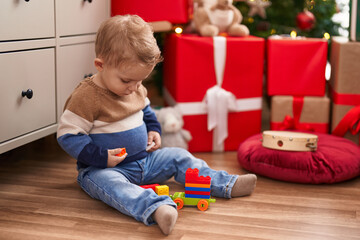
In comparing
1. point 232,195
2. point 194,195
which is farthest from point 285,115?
point 194,195

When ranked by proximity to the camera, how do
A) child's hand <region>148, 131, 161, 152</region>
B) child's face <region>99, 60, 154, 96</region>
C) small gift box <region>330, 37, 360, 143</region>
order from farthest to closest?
small gift box <region>330, 37, 360, 143</region> < child's hand <region>148, 131, 161, 152</region> < child's face <region>99, 60, 154, 96</region>

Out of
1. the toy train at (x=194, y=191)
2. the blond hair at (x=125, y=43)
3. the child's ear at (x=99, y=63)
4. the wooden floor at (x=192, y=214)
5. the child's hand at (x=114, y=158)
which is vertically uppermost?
the blond hair at (x=125, y=43)

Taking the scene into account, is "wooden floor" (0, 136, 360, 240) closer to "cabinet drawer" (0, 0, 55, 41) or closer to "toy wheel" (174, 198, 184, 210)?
"toy wheel" (174, 198, 184, 210)

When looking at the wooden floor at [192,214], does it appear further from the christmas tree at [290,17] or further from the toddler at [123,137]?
Result: the christmas tree at [290,17]

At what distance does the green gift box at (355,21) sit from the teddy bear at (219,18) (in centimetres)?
40

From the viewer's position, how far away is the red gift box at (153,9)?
1785 millimetres

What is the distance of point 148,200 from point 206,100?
742 millimetres

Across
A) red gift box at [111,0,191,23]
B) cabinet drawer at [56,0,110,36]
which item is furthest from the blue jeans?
red gift box at [111,0,191,23]

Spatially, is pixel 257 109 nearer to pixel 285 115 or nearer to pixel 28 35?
pixel 285 115

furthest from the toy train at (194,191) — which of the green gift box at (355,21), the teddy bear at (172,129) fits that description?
the green gift box at (355,21)

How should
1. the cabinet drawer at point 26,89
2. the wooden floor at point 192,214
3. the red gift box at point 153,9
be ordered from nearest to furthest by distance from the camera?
the wooden floor at point 192,214
the cabinet drawer at point 26,89
the red gift box at point 153,9

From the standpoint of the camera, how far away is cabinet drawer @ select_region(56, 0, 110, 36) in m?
1.51

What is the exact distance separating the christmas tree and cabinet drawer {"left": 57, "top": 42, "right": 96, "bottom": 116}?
0.86 meters

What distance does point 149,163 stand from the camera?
1365mm
